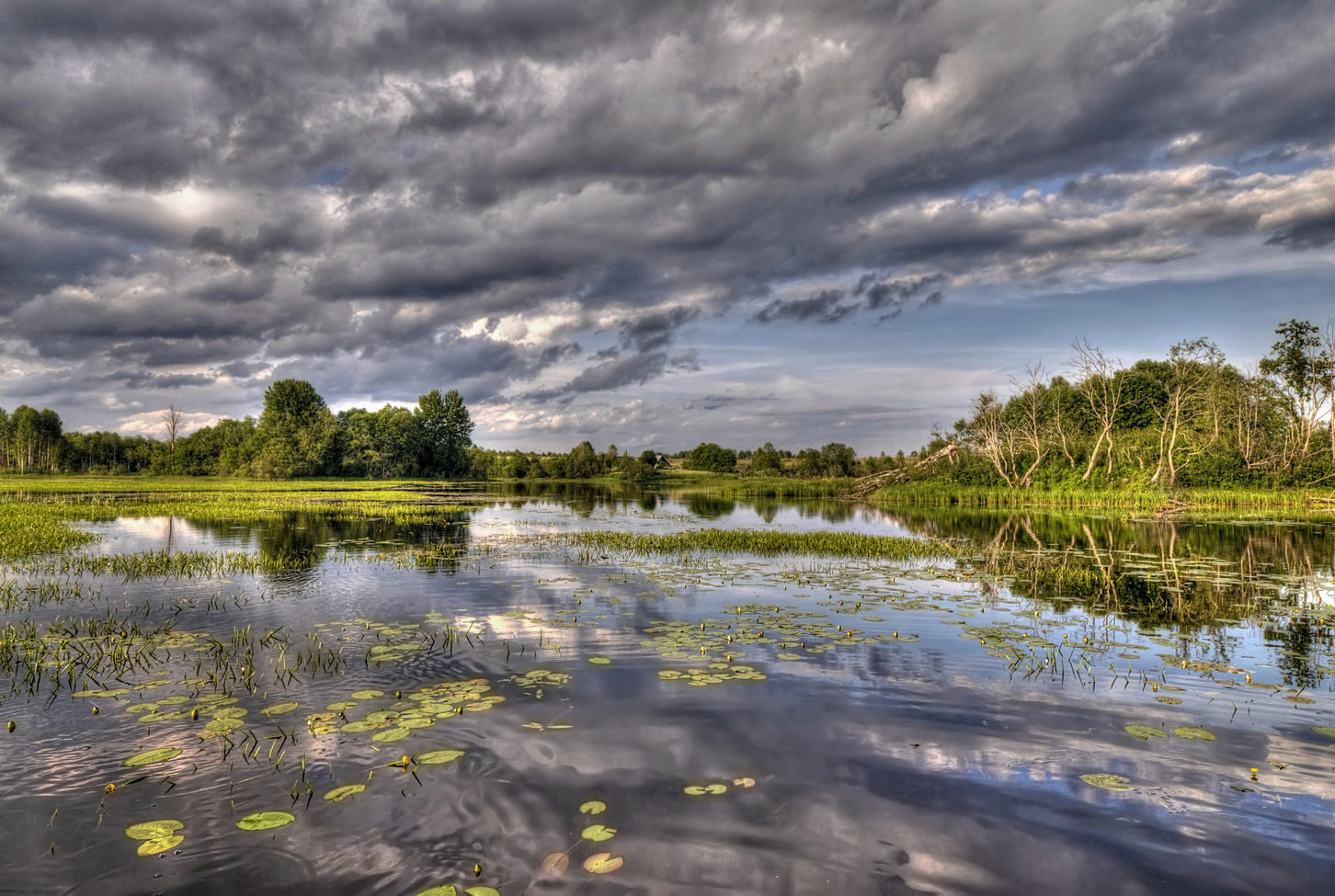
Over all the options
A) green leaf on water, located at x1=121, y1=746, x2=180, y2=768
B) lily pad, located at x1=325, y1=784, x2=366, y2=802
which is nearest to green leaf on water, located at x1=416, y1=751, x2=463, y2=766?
lily pad, located at x1=325, y1=784, x2=366, y2=802

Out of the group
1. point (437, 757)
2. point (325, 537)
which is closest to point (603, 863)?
point (437, 757)

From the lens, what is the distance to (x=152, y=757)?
22.5 ft

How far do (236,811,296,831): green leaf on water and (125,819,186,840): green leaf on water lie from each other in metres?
0.51

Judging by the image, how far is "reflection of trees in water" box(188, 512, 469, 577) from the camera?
71.6 feet

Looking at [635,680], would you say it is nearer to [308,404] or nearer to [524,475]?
[308,404]

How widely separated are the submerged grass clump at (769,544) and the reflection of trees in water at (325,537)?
6030 millimetres

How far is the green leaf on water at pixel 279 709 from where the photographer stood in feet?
26.9

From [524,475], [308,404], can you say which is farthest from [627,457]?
[308,404]

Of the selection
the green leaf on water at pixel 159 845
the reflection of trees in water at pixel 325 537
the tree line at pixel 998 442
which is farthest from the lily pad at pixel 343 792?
the tree line at pixel 998 442

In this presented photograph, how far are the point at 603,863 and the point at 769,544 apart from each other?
871 inches

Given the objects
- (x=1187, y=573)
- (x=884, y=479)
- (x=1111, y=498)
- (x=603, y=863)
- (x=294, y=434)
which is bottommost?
(x=603, y=863)

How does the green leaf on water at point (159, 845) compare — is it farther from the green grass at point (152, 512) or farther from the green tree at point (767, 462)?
the green tree at point (767, 462)

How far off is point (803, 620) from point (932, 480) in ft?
211

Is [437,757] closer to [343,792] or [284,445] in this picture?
[343,792]
